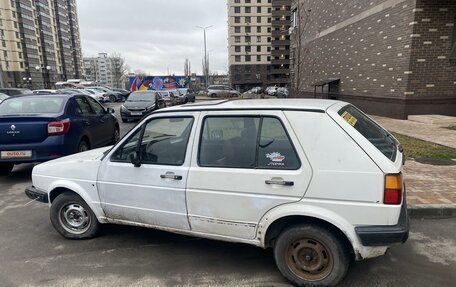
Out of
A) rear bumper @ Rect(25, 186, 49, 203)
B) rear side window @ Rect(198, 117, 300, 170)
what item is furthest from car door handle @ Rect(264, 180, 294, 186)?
rear bumper @ Rect(25, 186, 49, 203)

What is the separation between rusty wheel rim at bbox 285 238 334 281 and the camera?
2868 millimetres

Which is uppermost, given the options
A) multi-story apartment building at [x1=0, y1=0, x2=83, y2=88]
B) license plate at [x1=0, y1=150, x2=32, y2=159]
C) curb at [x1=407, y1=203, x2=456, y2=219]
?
multi-story apartment building at [x1=0, y1=0, x2=83, y2=88]

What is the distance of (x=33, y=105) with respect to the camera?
22.8 ft

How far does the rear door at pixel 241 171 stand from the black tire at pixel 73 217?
1.45 metres

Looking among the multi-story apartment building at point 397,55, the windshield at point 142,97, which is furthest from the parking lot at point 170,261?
the windshield at point 142,97

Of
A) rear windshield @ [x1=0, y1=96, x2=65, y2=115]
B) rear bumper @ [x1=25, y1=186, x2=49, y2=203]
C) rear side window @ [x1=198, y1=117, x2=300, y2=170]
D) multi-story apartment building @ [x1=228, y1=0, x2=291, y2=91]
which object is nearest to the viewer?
rear side window @ [x1=198, y1=117, x2=300, y2=170]

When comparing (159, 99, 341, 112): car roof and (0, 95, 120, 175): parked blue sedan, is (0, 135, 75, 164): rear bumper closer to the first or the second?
(0, 95, 120, 175): parked blue sedan

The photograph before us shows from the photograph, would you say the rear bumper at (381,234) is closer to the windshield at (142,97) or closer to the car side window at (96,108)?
the car side window at (96,108)

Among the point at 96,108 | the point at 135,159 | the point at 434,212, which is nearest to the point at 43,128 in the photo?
the point at 96,108

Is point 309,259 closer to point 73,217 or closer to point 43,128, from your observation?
point 73,217

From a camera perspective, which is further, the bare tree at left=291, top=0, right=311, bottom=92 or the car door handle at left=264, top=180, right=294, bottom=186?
the bare tree at left=291, top=0, right=311, bottom=92

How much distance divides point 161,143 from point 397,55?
13.8 m

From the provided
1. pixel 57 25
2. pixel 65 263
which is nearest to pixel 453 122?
pixel 65 263

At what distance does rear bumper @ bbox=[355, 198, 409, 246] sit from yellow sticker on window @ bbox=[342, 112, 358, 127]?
0.87 meters
